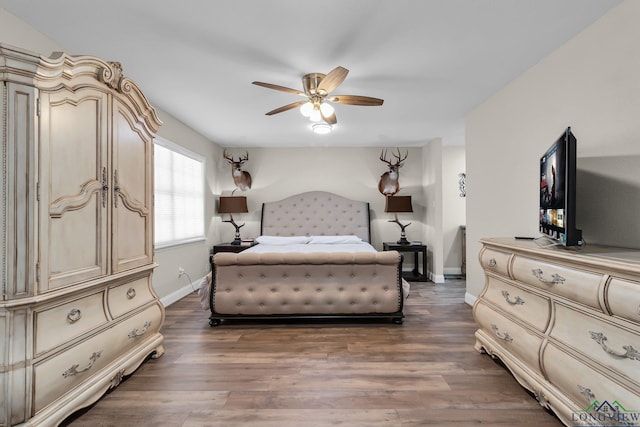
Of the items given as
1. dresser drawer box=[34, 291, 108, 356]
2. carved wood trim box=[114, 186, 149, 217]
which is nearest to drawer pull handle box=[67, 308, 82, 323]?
dresser drawer box=[34, 291, 108, 356]

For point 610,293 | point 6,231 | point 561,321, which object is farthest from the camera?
point 561,321

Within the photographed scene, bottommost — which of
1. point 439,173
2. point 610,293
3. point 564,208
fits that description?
point 610,293

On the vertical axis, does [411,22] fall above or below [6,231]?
above

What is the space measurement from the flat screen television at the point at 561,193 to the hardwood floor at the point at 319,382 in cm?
102

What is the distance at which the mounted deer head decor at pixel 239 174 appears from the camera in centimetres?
518

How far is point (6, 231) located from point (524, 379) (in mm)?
2855

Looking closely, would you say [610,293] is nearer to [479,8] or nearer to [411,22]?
[479,8]

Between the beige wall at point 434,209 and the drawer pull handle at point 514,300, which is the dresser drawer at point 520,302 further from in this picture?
the beige wall at point 434,209

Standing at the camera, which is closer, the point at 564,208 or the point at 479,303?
the point at 564,208

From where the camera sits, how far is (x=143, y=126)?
219cm

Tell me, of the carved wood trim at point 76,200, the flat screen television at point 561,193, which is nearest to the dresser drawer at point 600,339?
the flat screen television at point 561,193

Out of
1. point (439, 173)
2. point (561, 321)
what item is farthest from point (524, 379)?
point (439, 173)

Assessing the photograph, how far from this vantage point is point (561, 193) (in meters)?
1.72

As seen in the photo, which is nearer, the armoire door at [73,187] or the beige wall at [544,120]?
the armoire door at [73,187]
